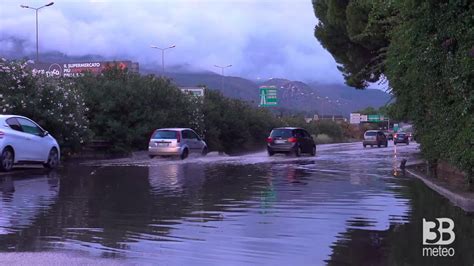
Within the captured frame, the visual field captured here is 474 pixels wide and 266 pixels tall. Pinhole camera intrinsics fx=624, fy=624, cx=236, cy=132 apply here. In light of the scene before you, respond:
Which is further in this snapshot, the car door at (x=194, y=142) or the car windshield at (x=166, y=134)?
the car door at (x=194, y=142)

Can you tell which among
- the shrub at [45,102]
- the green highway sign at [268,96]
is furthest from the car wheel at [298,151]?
the green highway sign at [268,96]

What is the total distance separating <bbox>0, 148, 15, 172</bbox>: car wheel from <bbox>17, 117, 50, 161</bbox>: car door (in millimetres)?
731

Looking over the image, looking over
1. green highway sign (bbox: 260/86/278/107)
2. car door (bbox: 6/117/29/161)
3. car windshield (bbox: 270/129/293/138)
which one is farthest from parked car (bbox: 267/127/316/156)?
green highway sign (bbox: 260/86/278/107)

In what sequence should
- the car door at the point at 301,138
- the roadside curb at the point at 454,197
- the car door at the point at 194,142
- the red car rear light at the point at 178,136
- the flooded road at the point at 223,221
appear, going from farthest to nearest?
1. the car door at the point at 301,138
2. the car door at the point at 194,142
3. the red car rear light at the point at 178,136
4. the roadside curb at the point at 454,197
5. the flooded road at the point at 223,221

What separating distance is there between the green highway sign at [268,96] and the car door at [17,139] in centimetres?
6311

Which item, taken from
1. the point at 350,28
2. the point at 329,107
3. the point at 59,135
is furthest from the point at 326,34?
the point at 329,107

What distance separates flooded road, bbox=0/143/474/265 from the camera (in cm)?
775

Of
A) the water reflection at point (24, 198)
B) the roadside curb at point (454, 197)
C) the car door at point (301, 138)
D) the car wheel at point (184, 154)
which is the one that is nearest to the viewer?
the water reflection at point (24, 198)

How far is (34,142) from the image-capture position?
64.0 feet

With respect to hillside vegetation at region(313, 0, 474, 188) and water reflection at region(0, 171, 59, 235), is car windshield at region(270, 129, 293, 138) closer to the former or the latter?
hillside vegetation at region(313, 0, 474, 188)

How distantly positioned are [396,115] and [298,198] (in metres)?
9.02

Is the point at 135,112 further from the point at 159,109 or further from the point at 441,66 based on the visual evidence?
the point at 441,66

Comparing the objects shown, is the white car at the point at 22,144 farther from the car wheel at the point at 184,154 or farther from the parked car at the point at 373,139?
the parked car at the point at 373,139

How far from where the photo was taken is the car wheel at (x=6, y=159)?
17953 mm
